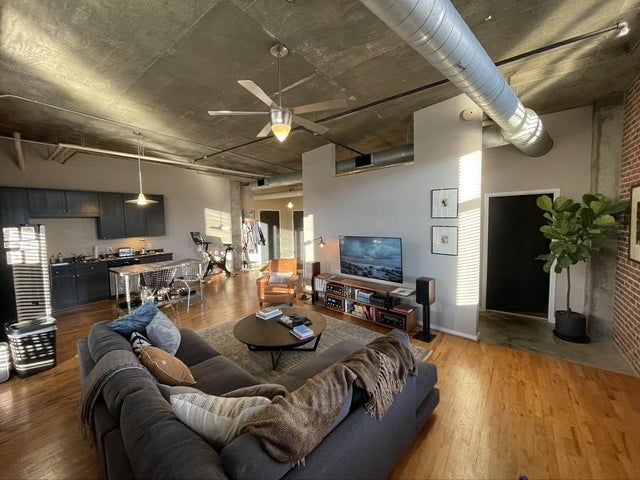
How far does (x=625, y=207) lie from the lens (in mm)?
2967

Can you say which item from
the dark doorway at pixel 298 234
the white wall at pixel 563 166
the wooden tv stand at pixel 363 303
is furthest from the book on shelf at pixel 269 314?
the dark doorway at pixel 298 234

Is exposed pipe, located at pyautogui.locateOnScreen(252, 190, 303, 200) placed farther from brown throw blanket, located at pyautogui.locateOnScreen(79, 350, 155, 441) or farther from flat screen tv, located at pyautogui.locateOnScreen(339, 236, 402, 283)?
brown throw blanket, located at pyautogui.locateOnScreen(79, 350, 155, 441)

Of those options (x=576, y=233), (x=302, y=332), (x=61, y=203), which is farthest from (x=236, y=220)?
(x=576, y=233)

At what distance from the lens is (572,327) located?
3410 millimetres

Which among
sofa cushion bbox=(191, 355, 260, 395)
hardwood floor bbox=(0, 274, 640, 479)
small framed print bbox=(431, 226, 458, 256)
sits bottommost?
hardwood floor bbox=(0, 274, 640, 479)

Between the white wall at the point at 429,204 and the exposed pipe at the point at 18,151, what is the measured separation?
5.37 metres

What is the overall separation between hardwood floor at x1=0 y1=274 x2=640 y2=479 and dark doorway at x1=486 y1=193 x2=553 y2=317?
156 cm

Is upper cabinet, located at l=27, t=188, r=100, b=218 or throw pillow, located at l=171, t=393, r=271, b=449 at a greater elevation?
upper cabinet, located at l=27, t=188, r=100, b=218

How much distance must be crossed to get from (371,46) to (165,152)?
16.7 ft

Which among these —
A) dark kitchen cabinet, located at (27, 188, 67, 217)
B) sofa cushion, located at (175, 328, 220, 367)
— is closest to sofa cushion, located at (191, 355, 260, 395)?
sofa cushion, located at (175, 328, 220, 367)

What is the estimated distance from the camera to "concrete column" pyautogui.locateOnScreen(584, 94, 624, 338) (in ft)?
10.8

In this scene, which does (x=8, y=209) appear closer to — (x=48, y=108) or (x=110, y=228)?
(x=110, y=228)

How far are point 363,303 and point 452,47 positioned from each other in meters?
3.43

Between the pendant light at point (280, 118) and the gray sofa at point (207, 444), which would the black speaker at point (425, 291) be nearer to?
the gray sofa at point (207, 444)
